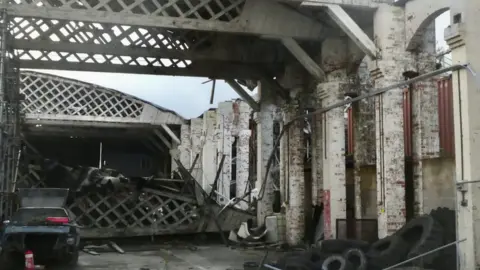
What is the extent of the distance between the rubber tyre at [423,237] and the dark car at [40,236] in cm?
857

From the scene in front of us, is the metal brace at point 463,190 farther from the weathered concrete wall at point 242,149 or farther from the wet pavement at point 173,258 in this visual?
the weathered concrete wall at point 242,149

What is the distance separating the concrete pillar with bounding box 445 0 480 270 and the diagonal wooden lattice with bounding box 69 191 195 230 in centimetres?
1403

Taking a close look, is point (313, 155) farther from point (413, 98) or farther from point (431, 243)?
point (431, 243)

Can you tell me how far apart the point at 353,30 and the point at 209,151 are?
59.2 ft

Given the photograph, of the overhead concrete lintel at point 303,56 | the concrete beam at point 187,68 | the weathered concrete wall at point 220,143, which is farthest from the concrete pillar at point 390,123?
the weathered concrete wall at point 220,143

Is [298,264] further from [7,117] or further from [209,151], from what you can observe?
[209,151]

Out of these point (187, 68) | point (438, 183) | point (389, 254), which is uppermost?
point (187, 68)

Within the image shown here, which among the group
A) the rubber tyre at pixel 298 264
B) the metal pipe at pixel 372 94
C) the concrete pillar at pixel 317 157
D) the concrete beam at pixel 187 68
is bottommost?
→ the rubber tyre at pixel 298 264

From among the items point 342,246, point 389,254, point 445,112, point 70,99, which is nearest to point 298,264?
point 342,246

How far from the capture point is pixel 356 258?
11961mm

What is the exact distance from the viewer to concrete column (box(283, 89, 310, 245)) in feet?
67.2

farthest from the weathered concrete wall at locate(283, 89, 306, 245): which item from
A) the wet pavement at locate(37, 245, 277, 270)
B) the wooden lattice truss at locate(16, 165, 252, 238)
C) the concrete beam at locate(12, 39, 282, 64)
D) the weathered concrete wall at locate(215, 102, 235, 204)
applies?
the weathered concrete wall at locate(215, 102, 235, 204)

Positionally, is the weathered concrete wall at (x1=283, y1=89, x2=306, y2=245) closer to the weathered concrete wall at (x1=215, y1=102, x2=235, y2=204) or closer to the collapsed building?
the collapsed building

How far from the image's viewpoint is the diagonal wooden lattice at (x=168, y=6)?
15594 millimetres
